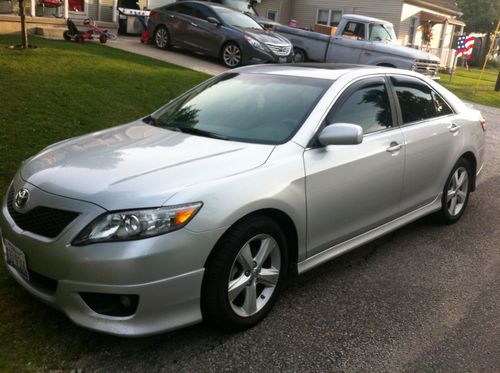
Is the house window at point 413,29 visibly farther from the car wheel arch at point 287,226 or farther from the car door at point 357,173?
the car wheel arch at point 287,226

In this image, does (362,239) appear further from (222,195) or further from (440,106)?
(440,106)

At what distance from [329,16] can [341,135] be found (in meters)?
26.9

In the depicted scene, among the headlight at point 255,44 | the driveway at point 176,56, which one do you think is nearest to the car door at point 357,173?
the driveway at point 176,56

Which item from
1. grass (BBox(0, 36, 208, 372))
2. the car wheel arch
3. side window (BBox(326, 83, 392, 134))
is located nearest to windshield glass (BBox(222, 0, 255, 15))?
grass (BBox(0, 36, 208, 372))

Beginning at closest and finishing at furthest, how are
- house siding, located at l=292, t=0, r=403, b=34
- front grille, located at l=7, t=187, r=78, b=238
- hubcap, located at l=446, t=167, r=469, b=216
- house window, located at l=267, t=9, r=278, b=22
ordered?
1. front grille, located at l=7, t=187, r=78, b=238
2. hubcap, located at l=446, t=167, r=469, b=216
3. house siding, located at l=292, t=0, r=403, b=34
4. house window, located at l=267, t=9, r=278, b=22

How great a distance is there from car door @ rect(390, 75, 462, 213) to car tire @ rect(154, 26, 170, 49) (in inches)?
477

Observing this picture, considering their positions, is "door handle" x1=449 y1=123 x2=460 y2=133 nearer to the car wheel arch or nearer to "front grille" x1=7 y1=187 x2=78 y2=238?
the car wheel arch

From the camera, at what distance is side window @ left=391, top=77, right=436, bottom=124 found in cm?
469

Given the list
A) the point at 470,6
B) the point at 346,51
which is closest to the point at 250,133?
the point at 346,51

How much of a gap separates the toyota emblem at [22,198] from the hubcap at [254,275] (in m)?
1.27

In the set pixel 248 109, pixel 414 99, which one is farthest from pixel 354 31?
pixel 248 109

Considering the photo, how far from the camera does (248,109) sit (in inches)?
162

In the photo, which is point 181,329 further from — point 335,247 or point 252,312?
point 335,247

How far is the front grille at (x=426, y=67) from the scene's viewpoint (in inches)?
579
